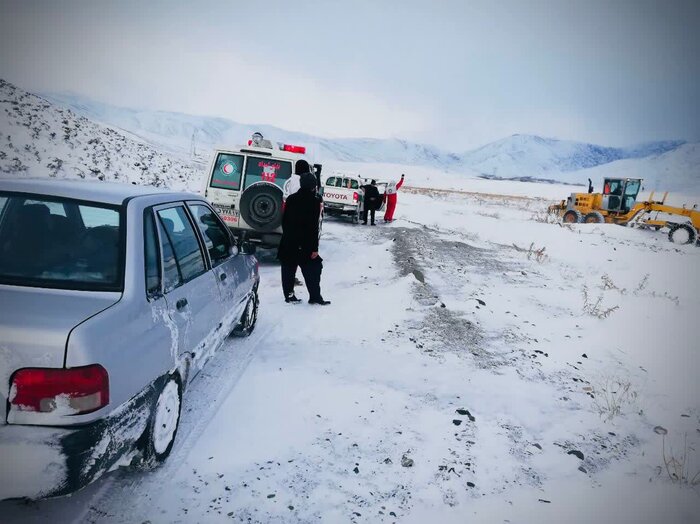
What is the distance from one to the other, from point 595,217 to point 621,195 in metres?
1.91

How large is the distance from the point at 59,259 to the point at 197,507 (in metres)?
1.78

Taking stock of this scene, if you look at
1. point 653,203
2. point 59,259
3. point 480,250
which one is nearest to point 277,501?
point 59,259

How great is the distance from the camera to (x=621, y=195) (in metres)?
23.1

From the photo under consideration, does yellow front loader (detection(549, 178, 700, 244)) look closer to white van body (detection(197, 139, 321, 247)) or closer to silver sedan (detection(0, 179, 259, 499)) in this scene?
white van body (detection(197, 139, 321, 247))

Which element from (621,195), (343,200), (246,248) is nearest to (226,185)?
(246,248)

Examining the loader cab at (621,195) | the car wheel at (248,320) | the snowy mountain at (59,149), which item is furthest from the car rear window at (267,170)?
the loader cab at (621,195)

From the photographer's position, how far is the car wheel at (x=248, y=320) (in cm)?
497

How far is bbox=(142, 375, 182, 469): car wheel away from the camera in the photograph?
2.62 m

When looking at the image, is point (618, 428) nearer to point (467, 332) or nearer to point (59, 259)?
point (467, 332)

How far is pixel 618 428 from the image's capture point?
3.85m

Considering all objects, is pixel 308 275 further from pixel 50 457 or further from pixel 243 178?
pixel 50 457

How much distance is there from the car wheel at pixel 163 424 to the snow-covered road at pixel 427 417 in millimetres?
138

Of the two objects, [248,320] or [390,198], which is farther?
[390,198]

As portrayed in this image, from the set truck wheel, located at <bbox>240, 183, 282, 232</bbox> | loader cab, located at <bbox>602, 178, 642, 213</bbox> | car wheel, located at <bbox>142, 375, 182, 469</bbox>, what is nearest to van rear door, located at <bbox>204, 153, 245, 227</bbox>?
truck wheel, located at <bbox>240, 183, 282, 232</bbox>
